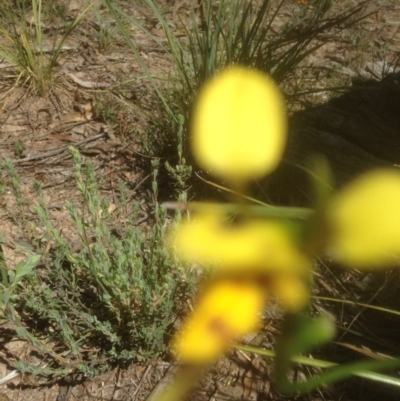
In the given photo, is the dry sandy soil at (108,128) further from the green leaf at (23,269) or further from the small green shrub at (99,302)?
→ the green leaf at (23,269)

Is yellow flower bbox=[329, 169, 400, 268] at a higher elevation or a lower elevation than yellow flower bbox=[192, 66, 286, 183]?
lower

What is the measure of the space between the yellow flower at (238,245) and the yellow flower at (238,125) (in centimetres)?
20

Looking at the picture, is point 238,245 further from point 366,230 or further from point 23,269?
point 23,269

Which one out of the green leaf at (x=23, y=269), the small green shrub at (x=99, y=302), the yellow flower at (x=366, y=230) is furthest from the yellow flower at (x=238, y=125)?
the green leaf at (x=23, y=269)

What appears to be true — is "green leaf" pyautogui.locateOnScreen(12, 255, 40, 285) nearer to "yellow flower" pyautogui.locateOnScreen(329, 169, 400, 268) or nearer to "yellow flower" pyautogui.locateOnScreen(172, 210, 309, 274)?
"yellow flower" pyautogui.locateOnScreen(172, 210, 309, 274)

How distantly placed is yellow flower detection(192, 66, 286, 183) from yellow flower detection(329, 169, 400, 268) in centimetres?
34

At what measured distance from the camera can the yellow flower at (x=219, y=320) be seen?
134 cm

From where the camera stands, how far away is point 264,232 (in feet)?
5.12

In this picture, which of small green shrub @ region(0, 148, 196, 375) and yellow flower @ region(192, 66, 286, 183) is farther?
Answer: yellow flower @ region(192, 66, 286, 183)

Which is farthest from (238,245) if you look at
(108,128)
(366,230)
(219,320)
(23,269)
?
(108,128)

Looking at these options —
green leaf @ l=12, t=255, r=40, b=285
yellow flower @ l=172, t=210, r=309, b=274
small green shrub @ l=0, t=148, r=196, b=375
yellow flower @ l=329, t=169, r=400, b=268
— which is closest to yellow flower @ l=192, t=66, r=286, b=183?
yellow flower @ l=172, t=210, r=309, b=274

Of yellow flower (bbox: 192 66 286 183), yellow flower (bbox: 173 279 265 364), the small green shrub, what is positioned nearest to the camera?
the small green shrub

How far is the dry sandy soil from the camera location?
1305 mm

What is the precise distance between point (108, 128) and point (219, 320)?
3.40ft
